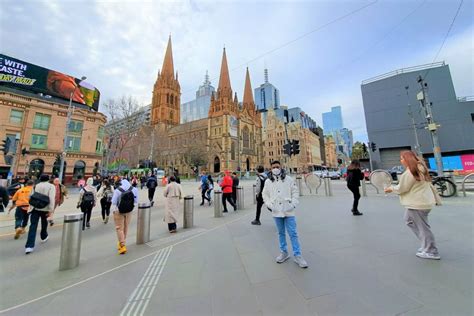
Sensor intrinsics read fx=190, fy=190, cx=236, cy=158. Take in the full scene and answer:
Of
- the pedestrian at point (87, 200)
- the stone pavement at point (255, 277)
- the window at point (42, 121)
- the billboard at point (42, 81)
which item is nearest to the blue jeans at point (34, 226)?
the stone pavement at point (255, 277)

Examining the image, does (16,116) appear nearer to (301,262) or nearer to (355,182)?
(301,262)

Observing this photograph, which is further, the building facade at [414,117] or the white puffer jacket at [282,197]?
the building facade at [414,117]

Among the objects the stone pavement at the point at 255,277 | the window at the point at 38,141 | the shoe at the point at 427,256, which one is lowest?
the stone pavement at the point at 255,277

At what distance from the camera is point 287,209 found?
321 centimetres

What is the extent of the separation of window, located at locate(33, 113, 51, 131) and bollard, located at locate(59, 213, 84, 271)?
111 feet

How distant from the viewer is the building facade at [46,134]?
24.6 meters

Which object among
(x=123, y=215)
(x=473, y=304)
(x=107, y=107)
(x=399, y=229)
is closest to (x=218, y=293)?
(x=473, y=304)

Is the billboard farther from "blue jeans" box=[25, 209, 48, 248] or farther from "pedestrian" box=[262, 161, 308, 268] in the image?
"pedestrian" box=[262, 161, 308, 268]

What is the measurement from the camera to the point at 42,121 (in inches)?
1057

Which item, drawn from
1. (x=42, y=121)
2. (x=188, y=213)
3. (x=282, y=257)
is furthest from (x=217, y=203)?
(x=42, y=121)

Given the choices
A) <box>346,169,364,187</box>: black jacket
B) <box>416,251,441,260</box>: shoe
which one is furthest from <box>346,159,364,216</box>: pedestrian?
<box>416,251,441,260</box>: shoe

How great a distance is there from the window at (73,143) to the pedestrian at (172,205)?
31836 mm

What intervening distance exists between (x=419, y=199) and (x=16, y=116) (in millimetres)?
39478

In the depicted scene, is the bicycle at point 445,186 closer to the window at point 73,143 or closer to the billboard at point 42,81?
the billboard at point 42,81
